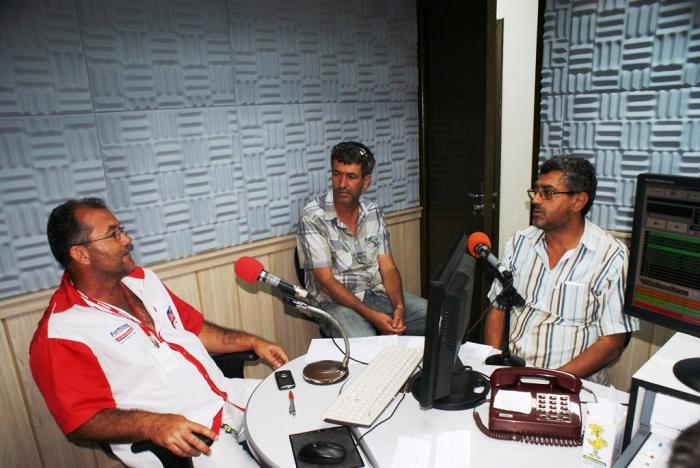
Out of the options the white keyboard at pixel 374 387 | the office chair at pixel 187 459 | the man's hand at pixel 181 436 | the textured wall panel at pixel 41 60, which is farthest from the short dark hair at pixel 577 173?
the textured wall panel at pixel 41 60

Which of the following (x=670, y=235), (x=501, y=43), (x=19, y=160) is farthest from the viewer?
(x=501, y=43)

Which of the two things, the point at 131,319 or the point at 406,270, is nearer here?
the point at 131,319

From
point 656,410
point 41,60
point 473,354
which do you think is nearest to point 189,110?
point 41,60

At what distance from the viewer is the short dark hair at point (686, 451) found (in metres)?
0.69

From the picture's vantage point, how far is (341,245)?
2887 mm

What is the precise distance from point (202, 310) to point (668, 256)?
2.22m

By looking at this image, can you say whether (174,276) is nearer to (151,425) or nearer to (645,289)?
(151,425)

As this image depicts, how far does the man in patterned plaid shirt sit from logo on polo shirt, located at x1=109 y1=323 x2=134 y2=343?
107 centimetres

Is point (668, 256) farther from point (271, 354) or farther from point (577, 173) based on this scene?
point (271, 354)

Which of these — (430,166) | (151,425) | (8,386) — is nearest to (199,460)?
(151,425)

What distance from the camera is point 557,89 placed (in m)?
2.74

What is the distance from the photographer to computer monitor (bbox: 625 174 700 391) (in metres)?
1.42

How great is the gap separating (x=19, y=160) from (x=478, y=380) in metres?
2.07

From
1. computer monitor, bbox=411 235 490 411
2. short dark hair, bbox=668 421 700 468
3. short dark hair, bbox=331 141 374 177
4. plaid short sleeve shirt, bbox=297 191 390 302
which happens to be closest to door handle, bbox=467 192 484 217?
plaid short sleeve shirt, bbox=297 191 390 302
